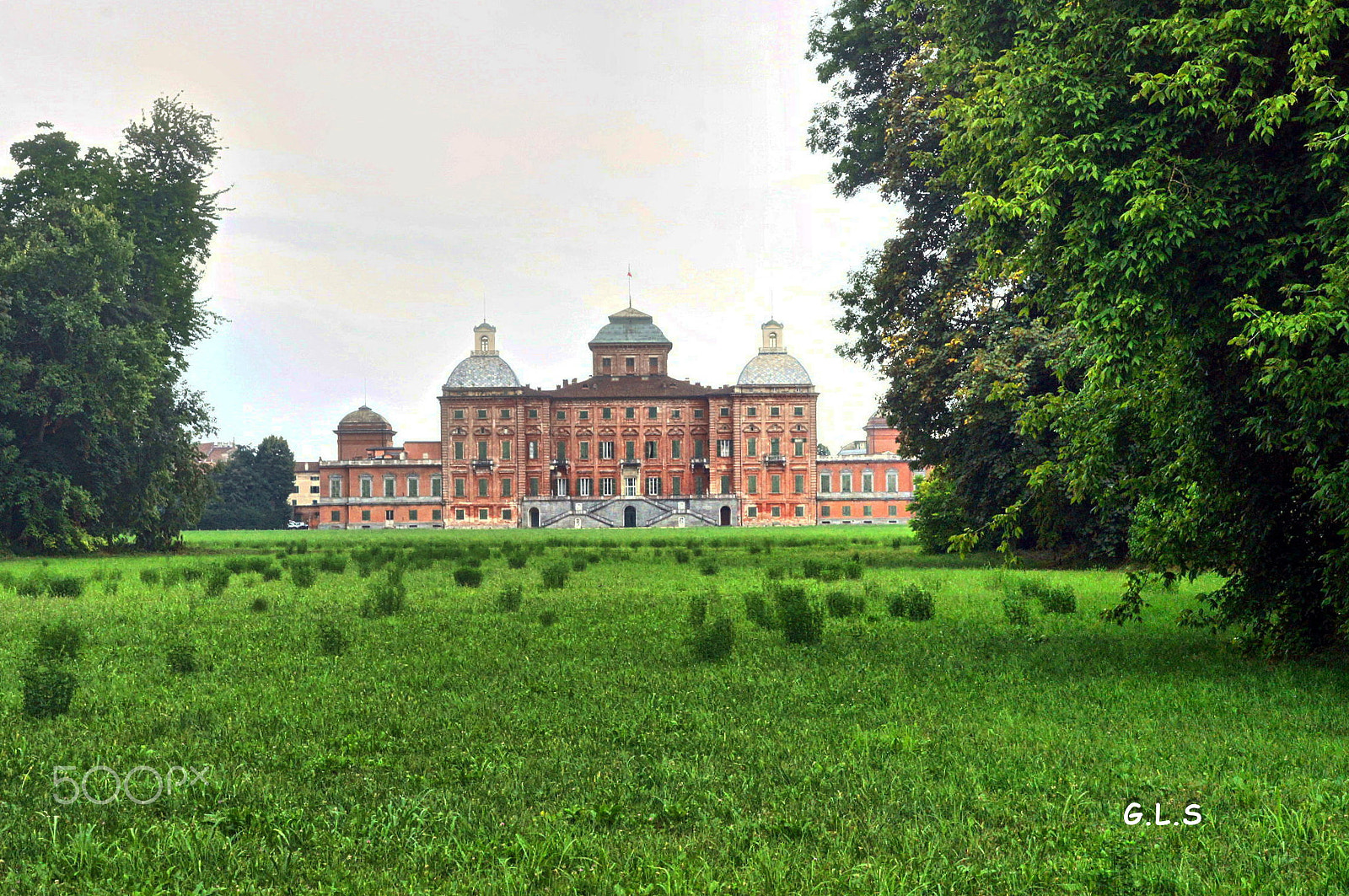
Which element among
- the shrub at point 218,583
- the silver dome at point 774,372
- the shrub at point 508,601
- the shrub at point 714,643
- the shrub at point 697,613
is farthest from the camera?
the silver dome at point 774,372

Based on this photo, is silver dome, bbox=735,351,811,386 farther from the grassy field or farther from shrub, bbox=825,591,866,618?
the grassy field

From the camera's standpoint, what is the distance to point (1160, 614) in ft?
38.7

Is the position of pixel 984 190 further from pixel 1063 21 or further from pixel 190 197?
pixel 190 197

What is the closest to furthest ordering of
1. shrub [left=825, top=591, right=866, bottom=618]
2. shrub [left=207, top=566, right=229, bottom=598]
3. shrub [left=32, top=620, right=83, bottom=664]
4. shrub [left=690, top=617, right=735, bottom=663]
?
shrub [left=32, top=620, right=83, bottom=664] → shrub [left=690, top=617, right=735, bottom=663] → shrub [left=825, top=591, right=866, bottom=618] → shrub [left=207, top=566, right=229, bottom=598]

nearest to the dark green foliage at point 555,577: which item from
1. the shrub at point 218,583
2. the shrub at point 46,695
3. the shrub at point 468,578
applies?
the shrub at point 468,578

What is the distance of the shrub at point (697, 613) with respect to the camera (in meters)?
10.7

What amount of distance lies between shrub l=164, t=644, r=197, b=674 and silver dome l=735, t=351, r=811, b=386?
78.7 metres

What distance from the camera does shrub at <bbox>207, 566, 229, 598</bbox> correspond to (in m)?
14.8

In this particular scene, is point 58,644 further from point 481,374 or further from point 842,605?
point 481,374

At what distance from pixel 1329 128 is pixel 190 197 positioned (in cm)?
3165

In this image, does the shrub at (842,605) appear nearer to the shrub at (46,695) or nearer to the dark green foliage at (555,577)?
the dark green foliage at (555,577)

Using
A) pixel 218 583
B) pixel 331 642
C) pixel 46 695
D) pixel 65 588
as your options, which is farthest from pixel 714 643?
pixel 65 588

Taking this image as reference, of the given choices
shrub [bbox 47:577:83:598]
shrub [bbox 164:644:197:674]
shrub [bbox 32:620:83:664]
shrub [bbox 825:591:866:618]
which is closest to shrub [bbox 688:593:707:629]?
shrub [bbox 825:591:866:618]

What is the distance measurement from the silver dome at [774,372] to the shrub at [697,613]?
74.8 metres
